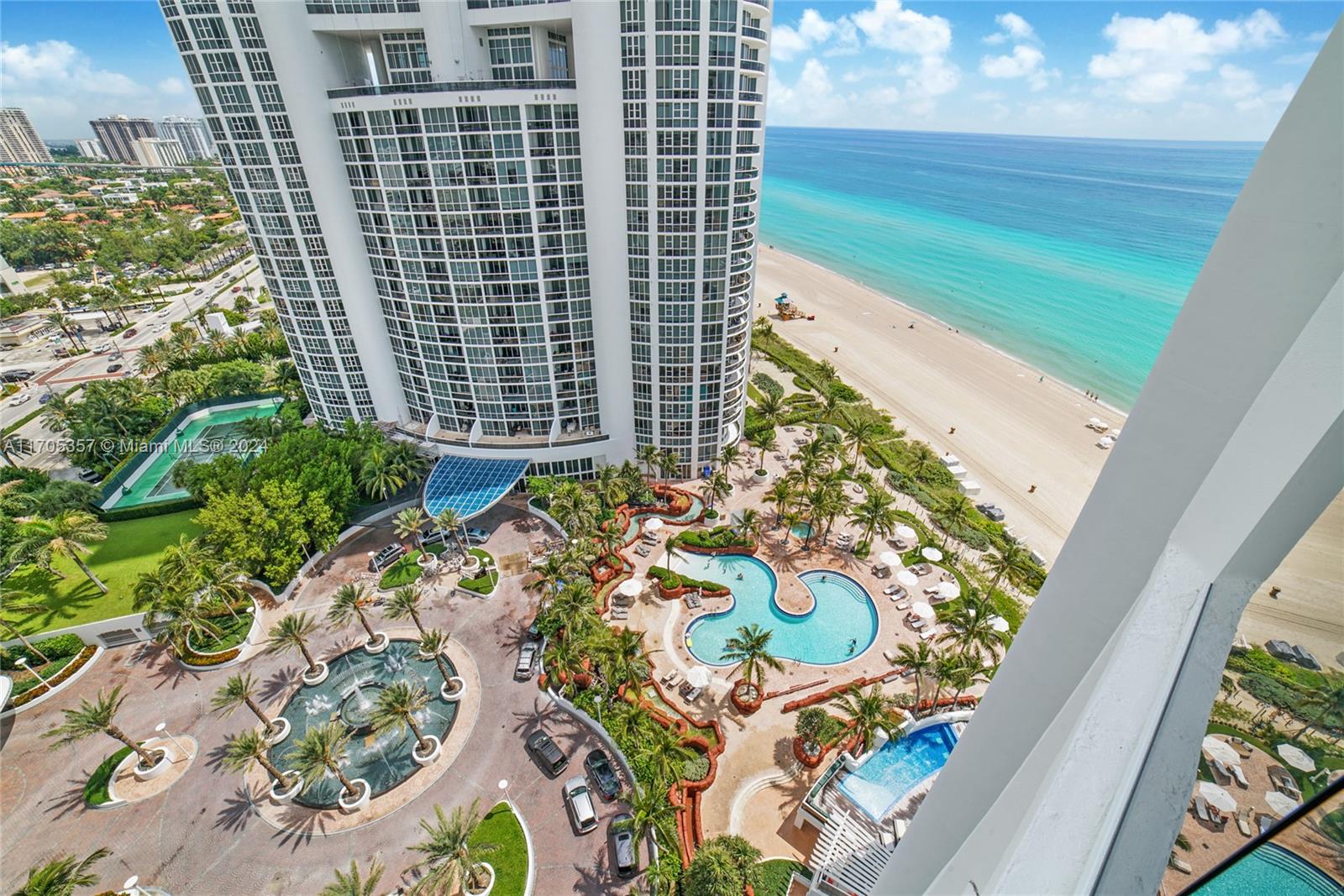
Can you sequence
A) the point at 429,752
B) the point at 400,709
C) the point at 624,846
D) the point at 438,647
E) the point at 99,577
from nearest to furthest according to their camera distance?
the point at 624,846 < the point at 400,709 < the point at 429,752 < the point at 438,647 < the point at 99,577

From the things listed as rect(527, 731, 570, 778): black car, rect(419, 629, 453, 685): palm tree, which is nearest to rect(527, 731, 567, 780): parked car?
rect(527, 731, 570, 778): black car

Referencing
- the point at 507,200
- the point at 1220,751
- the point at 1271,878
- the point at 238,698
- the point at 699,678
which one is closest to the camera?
the point at 1271,878

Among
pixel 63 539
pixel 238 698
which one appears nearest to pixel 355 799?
pixel 238 698

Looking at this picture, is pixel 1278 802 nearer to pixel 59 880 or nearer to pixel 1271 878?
pixel 1271 878

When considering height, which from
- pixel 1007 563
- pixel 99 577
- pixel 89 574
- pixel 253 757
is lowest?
pixel 99 577

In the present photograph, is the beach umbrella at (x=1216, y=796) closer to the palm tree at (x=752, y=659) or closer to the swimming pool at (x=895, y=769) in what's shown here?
the swimming pool at (x=895, y=769)

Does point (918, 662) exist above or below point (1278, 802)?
below

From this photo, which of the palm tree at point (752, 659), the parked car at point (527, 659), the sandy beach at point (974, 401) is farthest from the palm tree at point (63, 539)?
the sandy beach at point (974, 401)
